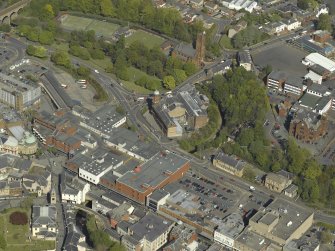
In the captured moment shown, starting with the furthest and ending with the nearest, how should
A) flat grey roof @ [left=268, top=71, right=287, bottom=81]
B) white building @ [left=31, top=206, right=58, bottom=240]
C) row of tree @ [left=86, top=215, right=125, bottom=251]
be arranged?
flat grey roof @ [left=268, top=71, right=287, bottom=81] → white building @ [left=31, top=206, right=58, bottom=240] → row of tree @ [left=86, top=215, right=125, bottom=251]

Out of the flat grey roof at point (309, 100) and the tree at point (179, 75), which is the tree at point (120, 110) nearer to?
the tree at point (179, 75)

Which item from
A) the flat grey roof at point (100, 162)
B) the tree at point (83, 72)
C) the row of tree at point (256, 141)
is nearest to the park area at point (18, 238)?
the flat grey roof at point (100, 162)

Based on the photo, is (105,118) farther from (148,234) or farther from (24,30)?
(24,30)

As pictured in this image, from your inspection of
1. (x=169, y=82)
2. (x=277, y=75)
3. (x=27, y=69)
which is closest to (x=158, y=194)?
(x=169, y=82)

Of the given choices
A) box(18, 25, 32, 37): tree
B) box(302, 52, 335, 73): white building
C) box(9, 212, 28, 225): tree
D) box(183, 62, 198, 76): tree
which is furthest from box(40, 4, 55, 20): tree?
box(9, 212, 28, 225): tree

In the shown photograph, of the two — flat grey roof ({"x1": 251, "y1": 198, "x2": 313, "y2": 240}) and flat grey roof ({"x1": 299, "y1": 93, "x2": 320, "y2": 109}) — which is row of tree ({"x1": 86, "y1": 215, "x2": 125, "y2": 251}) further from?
flat grey roof ({"x1": 299, "y1": 93, "x2": 320, "y2": 109})

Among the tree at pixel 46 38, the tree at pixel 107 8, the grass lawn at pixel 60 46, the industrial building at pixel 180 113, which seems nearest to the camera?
the industrial building at pixel 180 113
